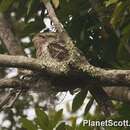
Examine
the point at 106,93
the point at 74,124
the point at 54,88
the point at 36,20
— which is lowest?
the point at 74,124

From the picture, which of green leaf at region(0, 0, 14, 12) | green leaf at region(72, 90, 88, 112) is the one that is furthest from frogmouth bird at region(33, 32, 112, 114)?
green leaf at region(72, 90, 88, 112)

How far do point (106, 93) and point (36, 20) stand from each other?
0.87 meters

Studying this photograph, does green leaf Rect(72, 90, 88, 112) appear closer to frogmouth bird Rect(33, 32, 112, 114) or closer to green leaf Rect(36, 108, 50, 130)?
green leaf Rect(36, 108, 50, 130)

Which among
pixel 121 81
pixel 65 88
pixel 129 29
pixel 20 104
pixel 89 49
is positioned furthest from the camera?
pixel 20 104

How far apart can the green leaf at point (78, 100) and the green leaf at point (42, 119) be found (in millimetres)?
293

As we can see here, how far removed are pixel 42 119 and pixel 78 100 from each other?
343mm

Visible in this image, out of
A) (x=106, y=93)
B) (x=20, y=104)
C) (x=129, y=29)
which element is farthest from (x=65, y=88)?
(x=20, y=104)

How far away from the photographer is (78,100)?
2.85 meters

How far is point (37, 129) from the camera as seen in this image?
261cm

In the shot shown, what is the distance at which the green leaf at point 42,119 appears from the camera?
8.41 ft

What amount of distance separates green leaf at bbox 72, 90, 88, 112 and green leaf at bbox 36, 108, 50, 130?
29 centimetres

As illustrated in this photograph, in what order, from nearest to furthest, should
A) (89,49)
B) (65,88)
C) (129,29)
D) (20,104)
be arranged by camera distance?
(65,88), (129,29), (89,49), (20,104)

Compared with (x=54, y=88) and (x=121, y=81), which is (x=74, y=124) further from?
(x=121, y=81)

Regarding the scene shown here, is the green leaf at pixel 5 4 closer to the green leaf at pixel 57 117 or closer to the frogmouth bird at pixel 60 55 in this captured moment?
the frogmouth bird at pixel 60 55
